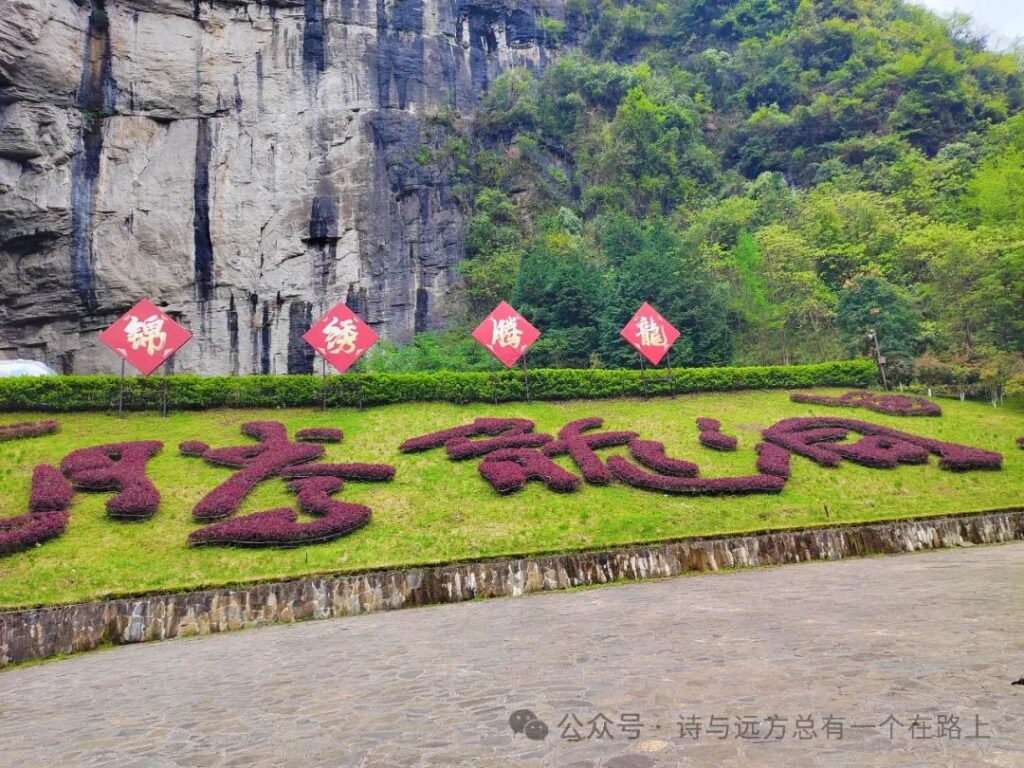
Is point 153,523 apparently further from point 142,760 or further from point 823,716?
point 823,716

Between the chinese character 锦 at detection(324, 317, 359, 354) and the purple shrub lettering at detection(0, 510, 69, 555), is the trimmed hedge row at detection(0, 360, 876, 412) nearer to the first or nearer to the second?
the chinese character 锦 at detection(324, 317, 359, 354)

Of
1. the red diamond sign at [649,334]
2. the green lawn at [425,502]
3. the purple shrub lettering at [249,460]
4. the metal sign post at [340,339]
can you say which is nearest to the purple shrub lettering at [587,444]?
the green lawn at [425,502]

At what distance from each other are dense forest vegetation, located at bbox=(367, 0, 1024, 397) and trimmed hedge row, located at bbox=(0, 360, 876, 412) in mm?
4657

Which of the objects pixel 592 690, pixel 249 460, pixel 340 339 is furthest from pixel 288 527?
pixel 592 690

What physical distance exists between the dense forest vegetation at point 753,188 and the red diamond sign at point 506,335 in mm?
6848

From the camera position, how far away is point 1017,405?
63.9 ft

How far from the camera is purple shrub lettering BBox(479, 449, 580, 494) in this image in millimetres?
12516

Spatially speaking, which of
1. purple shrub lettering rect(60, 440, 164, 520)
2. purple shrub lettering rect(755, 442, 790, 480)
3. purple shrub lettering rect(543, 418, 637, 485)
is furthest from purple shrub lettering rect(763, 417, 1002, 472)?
purple shrub lettering rect(60, 440, 164, 520)

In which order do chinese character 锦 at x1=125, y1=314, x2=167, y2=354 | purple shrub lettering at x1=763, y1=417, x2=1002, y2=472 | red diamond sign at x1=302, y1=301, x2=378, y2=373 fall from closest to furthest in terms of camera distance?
purple shrub lettering at x1=763, y1=417, x2=1002, y2=472
chinese character 锦 at x1=125, y1=314, x2=167, y2=354
red diamond sign at x1=302, y1=301, x2=378, y2=373

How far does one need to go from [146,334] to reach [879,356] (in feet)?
71.9

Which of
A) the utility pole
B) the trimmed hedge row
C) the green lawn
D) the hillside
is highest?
the hillside

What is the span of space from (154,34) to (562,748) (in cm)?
3465

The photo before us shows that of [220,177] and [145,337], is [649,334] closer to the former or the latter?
[145,337]

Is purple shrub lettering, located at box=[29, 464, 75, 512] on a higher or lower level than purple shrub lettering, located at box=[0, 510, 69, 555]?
higher
